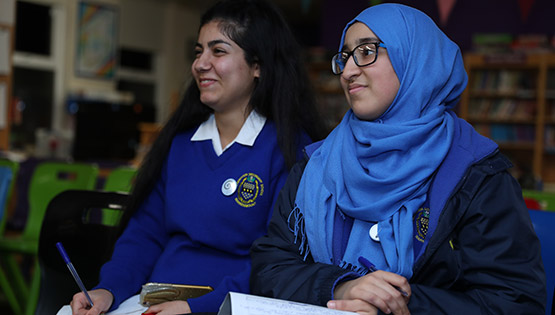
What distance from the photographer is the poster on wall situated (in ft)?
29.2

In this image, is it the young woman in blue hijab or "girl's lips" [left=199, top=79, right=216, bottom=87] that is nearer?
the young woman in blue hijab

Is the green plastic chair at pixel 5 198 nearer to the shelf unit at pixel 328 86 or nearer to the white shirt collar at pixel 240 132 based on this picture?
the white shirt collar at pixel 240 132

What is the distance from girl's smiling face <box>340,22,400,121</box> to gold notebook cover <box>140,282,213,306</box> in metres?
0.64

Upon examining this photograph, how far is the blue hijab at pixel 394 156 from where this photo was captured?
4.02 feet

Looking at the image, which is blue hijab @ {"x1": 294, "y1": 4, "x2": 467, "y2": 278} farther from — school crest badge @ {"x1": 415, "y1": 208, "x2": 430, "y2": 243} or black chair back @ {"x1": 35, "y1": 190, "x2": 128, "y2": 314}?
black chair back @ {"x1": 35, "y1": 190, "x2": 128, "y2": 314}

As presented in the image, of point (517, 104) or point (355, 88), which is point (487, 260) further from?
point (517, 104)

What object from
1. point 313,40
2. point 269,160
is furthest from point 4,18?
point 313,40

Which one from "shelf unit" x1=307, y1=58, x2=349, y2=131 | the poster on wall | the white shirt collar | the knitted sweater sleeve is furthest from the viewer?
the poster on wall

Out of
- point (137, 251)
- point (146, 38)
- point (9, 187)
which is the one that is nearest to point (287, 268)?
point (137, 251)

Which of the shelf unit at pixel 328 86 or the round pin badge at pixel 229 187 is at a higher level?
the shelf unit at pixel 328 86

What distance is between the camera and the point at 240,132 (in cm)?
179

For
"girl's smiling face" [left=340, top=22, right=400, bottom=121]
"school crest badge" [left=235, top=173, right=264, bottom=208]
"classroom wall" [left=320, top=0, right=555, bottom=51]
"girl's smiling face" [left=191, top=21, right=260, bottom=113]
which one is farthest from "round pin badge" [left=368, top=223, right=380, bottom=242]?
"classroom wall" [left=320, top=0, right=555, bottom=51]

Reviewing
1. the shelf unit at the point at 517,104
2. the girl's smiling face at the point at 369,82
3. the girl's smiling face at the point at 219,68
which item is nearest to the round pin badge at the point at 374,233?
the girl's smiling face at the point at 369,82

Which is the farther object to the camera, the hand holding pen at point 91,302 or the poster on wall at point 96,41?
the poster on wall at point 96,41
